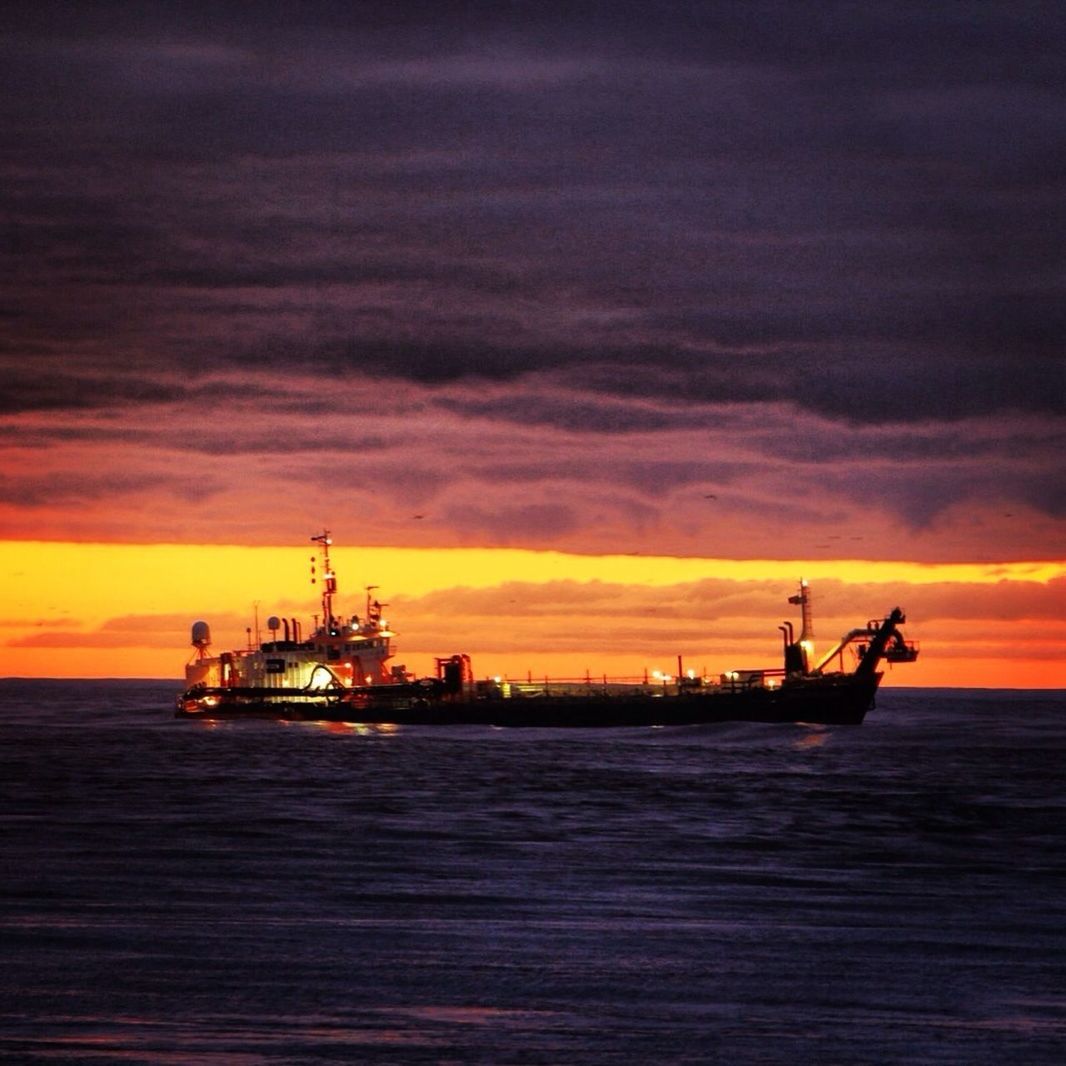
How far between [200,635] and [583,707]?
30848 mm

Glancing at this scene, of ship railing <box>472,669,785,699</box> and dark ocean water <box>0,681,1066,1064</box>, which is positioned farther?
ship railing <box>472,669,785,699</box>

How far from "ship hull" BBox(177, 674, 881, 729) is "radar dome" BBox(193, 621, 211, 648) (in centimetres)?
512

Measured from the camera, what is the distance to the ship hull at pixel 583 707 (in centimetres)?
11775

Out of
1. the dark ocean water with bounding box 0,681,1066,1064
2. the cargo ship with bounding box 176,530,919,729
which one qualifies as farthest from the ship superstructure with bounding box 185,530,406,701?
the dark ocean water with bounding box 0,681,1066,1064

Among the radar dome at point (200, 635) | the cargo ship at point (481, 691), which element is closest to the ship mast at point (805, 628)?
the cargo ship at point (481, 691)

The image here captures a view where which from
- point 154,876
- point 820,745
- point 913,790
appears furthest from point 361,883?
point 820,745

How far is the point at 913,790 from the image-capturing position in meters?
67.2

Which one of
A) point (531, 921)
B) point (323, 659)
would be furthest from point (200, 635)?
point (531, 921)

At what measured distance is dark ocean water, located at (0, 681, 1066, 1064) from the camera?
73.9ft

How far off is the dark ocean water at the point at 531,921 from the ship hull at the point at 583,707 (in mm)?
45601

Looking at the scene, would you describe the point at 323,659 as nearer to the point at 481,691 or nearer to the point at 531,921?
the point at 481,691

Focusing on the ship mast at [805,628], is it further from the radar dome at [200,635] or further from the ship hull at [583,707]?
the radar dome at [200,635]

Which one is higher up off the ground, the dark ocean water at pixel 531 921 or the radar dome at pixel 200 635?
the radar dome at pixel 200 635

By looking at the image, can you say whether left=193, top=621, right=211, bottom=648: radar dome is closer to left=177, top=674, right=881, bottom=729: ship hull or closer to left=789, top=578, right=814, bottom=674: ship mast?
left=177, top=674, right=881, bottom=729: ship hull
